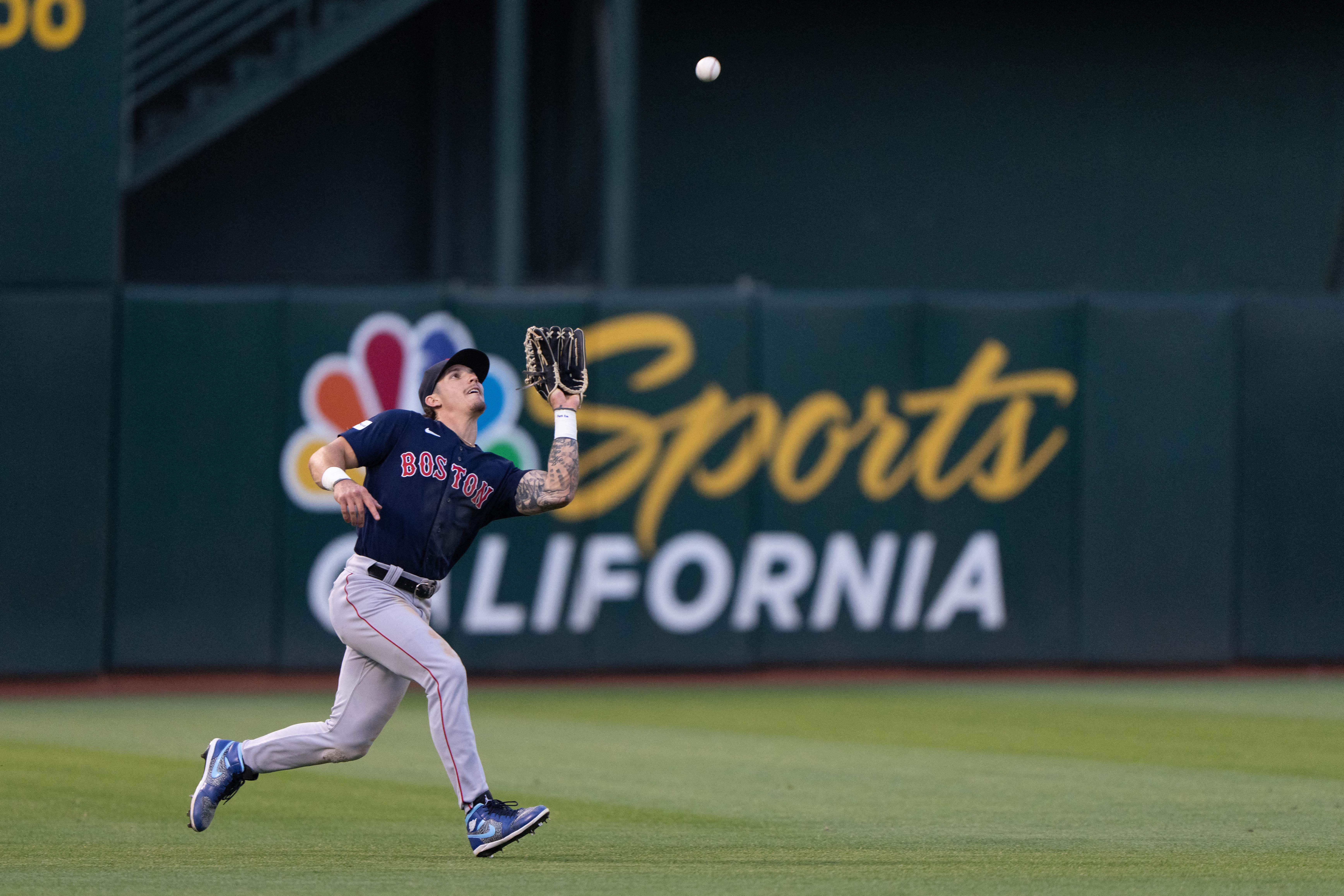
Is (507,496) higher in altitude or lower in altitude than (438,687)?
higher

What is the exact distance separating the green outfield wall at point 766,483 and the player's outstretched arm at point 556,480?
233 inches

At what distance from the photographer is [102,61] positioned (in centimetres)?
1196

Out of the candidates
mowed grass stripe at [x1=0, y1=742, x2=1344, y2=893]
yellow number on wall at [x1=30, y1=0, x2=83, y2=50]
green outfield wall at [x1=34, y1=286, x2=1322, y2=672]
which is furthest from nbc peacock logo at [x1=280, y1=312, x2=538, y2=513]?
mowed grass stripe at [x1=0, y1=742, x2=1344, y2=893]

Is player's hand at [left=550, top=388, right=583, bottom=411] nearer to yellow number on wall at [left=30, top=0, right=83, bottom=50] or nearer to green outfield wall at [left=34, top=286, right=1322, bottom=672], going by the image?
green outfield wall at [left=34, top=286, right=1322, bottom=672]

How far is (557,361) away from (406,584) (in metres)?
0.97

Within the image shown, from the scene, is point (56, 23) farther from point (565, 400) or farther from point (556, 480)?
point (556, 480)

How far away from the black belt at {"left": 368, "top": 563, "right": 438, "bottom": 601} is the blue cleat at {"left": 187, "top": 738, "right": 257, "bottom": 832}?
2.74 ft

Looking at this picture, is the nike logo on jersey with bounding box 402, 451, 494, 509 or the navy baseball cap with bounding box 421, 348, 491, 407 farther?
the navy baseball cap with bounding box 421, 348, 491, 407

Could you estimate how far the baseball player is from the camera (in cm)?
594

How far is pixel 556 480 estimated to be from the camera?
606 centimetres

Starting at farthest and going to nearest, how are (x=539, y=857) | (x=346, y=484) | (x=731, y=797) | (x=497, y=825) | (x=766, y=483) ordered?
(x=766, y=483)
(x=731, y=797)
(x=539, y=857)
(x=346, y=484)
(x=497, y=825)

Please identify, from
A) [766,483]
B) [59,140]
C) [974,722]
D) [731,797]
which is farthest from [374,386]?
[731,797]

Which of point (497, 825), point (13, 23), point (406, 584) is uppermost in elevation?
point (13, 23)

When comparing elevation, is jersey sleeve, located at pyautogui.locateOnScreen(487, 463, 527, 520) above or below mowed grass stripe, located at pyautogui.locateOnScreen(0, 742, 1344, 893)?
above
